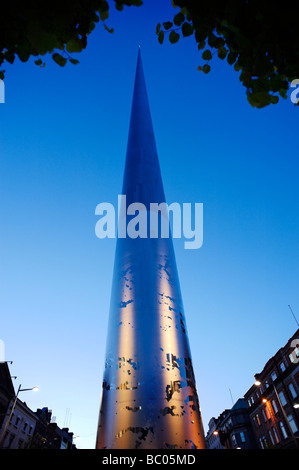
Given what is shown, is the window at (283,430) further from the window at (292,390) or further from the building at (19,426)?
the building at (19,426)

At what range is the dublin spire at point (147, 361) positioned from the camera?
129 inches

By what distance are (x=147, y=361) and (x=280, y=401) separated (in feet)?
98.3

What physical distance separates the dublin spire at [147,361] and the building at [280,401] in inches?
1063

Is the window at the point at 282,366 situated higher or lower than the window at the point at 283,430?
higher

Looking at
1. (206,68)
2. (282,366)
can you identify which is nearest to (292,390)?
(282,366)

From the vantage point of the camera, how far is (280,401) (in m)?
26.6

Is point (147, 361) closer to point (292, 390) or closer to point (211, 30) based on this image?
point (211, 30)

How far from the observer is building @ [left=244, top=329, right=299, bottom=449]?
31.3 meters

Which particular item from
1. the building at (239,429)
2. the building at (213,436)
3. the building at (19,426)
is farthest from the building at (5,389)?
the building at (213,436)

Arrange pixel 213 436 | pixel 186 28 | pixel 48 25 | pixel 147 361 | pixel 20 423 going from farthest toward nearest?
pixel 213 436 < pixel 20 423 < pixel 147 361 < pixel 186 28 < pixel 48 25

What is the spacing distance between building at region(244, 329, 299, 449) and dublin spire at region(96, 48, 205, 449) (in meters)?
27.0
